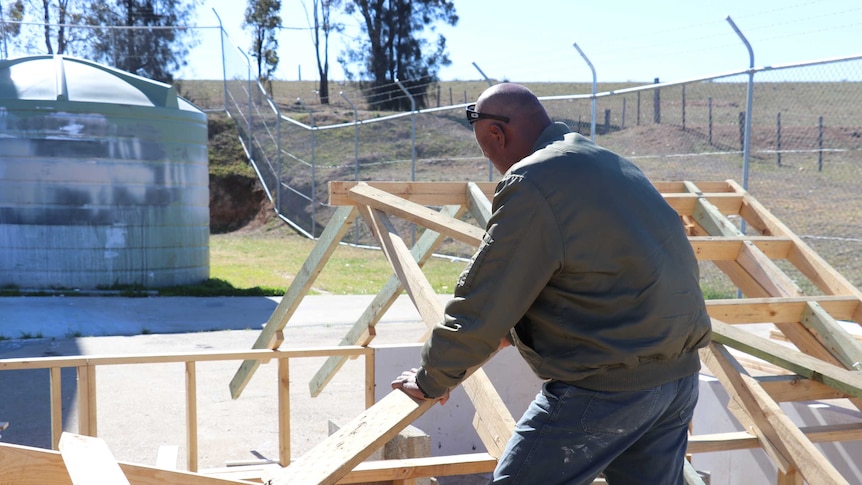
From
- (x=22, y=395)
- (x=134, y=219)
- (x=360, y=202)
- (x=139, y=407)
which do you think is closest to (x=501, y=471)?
(x=360, y=202)

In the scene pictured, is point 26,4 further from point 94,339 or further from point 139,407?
point 139,407

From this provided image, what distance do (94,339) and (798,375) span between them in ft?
29.2

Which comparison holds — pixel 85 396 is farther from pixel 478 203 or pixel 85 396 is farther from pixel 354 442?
pixel 354 442

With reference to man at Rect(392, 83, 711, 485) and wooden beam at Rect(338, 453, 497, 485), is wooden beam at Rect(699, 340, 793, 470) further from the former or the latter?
man at Rect(392, 83, 711, 485)

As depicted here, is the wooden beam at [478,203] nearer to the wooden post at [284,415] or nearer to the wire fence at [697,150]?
the wooden post at [284,415]

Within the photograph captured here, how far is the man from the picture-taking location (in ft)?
7.99

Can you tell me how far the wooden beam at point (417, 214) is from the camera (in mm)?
4641

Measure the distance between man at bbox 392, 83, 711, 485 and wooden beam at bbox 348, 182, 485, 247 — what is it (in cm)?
189

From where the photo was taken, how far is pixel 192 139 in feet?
51.6

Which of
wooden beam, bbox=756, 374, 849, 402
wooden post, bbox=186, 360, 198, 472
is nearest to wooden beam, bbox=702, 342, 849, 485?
wooden beam, bbox=756, 374, 849, 402

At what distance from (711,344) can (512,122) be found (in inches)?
84.0

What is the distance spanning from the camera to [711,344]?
4.36 metres

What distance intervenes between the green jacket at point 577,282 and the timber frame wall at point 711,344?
41cm

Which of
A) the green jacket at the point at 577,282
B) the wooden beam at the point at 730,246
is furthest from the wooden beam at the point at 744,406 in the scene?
the green jacket at the point at 577,282
